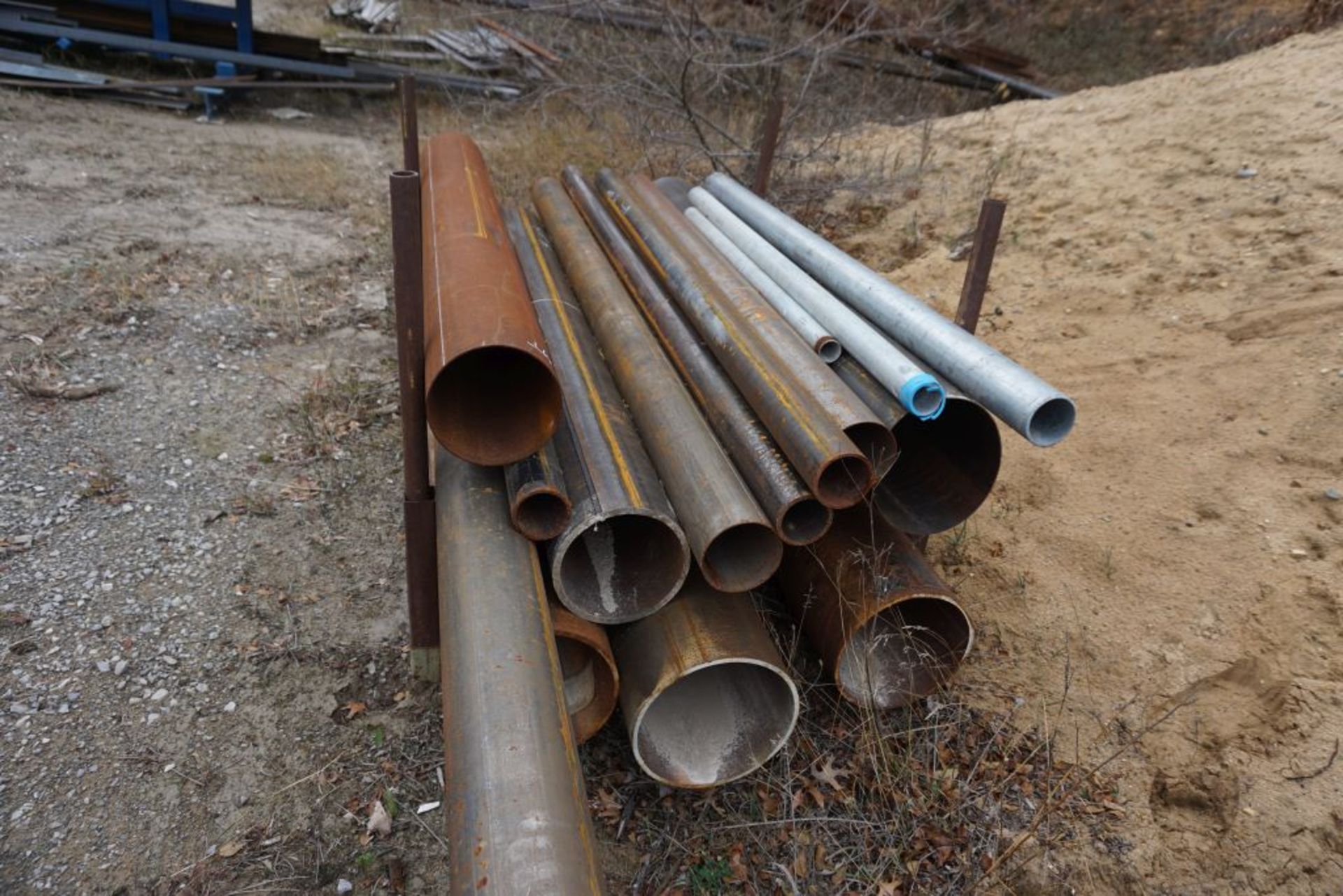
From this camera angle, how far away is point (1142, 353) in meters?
4.12

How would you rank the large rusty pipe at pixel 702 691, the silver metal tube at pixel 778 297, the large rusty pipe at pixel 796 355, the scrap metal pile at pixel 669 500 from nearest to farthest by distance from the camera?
the scrap metal pile at pixel 669 500 < the large rusty pipe at pixel 702 691 < the large rusty pipe at pixel 796 355 < the silver metal tube at pixel 778 297

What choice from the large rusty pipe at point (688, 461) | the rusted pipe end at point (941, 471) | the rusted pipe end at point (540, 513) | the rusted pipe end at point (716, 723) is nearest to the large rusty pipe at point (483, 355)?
the rusted pipe end at point (540, 513)

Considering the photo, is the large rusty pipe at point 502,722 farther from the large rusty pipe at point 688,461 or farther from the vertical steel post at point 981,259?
the vertical steel post at point 981,259

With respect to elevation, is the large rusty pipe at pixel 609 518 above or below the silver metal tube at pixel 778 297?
below

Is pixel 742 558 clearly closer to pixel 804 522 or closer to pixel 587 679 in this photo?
pixel 804 522

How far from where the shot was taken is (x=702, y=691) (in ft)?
8.75

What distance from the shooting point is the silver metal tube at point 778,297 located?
9.59 feet

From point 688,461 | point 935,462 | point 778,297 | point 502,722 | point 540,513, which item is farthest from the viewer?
point 778,297

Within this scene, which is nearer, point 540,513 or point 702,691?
point 540,513

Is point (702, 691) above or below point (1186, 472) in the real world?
below

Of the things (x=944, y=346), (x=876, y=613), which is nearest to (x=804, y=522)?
(x=876, y=613)

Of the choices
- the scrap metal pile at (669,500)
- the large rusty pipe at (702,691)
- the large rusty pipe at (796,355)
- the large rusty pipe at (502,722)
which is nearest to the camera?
the large rusty pipe at (502,722)

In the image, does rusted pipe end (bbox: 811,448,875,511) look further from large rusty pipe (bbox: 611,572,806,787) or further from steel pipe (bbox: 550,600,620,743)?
steel pipe (bbox: 550,600,620,743)

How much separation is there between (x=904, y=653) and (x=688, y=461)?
1.12m
